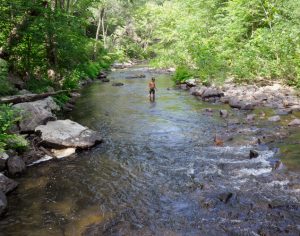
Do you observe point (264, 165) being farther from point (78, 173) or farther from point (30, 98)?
point (30, 98)

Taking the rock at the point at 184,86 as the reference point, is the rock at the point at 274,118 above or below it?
above

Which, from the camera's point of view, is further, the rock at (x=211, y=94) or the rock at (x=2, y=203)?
the rock at (x=211, y=94)

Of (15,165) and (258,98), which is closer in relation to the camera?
(15,165)

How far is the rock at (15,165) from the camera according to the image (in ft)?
32.7

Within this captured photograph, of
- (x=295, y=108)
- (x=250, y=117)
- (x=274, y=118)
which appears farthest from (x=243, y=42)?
(x=274, y=118)

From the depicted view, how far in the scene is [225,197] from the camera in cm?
800

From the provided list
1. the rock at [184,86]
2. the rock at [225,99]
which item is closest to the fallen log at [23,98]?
the rock at [225,99]

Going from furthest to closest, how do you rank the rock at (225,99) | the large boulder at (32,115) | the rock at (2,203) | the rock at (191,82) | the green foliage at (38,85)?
the rock at (191,82) → the rock at (225,99) → the green foliage at (38,85) → the large boulder at (32,115) → the rock at (2,203)

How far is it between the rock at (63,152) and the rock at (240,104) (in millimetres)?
10144

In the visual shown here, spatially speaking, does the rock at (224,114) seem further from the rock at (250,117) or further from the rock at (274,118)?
the rock at (274,118)

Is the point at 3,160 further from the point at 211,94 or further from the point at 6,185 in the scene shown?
the point at 211,94

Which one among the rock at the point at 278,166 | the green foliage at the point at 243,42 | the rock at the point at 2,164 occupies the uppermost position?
the green foliage at the point at 243,42

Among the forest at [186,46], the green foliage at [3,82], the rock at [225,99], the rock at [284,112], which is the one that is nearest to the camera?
the green foliage at [3,82]

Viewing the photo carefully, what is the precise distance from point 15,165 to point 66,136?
2.39m
